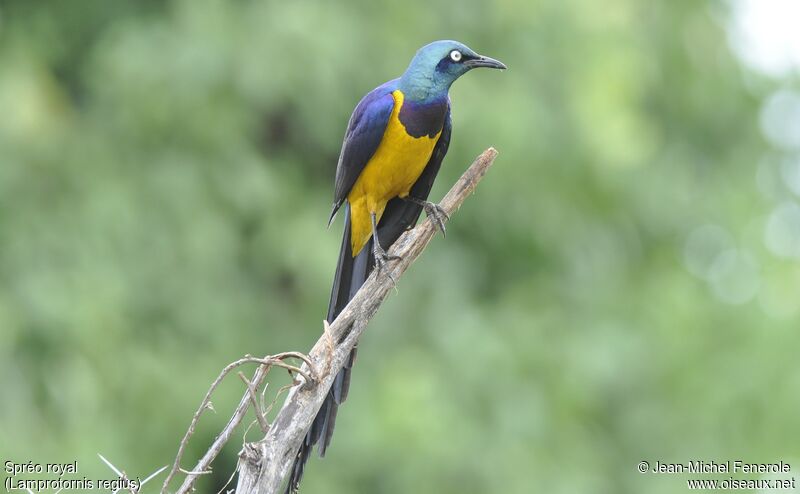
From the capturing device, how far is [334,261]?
6.71 m

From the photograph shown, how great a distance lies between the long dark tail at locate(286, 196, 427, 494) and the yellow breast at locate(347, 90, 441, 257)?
6 centimetres

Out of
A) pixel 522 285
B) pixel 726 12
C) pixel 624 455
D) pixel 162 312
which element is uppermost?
pixel 726 12

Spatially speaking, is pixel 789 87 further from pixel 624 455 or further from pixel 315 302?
pixel 315 302

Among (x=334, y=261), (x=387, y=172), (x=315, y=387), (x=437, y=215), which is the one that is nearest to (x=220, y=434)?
(x=315, y=387)

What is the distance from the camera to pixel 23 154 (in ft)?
21.7

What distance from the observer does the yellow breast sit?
4746mm

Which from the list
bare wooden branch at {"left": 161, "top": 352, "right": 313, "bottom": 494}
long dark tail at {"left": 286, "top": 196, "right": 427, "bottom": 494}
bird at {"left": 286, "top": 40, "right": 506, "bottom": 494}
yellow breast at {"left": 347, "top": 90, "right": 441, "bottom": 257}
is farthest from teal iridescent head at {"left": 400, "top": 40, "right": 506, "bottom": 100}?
bare wooden branch at {"left": 161, "top": 352, "right": 313, "bottom": 494}

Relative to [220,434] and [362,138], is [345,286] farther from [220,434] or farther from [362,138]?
[220,434]

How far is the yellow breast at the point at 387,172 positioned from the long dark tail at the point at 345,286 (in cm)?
6

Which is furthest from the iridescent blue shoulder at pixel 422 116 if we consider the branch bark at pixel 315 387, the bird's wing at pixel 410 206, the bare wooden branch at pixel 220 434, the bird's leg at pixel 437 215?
the bare wooden branch at pixel 220 434

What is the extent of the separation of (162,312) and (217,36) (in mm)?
1745

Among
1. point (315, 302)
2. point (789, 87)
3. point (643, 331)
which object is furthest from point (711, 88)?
point (315, 302)

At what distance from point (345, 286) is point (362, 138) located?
0.67m

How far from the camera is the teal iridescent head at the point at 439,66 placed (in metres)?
4.72
